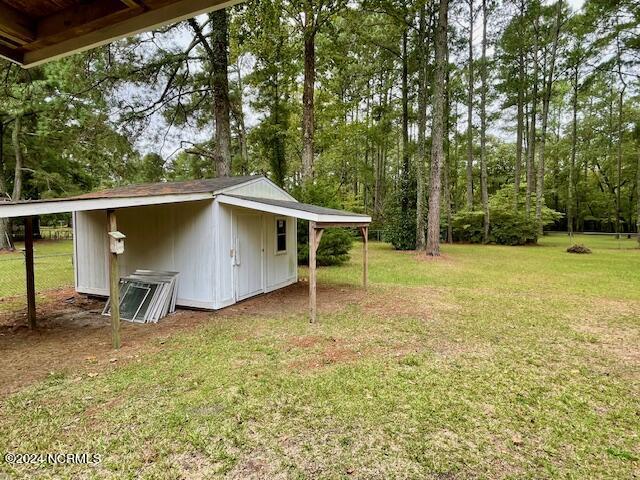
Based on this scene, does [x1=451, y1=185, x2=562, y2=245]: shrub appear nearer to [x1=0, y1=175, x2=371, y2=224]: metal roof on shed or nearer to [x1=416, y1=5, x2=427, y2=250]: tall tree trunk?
[x1=416, y1=5, x2=427, y2=250]: tall tree trunk

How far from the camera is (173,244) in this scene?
6.62 m

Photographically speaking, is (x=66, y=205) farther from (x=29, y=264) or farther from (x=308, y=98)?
(x=308, y=98)

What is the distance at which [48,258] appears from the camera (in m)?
15.2

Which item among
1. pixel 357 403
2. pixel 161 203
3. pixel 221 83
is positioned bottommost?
pixel 357 403

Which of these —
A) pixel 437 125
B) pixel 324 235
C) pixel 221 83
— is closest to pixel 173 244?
pixel 324 235

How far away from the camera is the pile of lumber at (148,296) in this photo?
235 inches

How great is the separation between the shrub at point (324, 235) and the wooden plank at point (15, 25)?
9755mm

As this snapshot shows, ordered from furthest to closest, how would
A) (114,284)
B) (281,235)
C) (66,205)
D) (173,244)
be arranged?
(281,235)
(173,244)
(114,284)
(66,205)

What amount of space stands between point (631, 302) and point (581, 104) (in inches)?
1034

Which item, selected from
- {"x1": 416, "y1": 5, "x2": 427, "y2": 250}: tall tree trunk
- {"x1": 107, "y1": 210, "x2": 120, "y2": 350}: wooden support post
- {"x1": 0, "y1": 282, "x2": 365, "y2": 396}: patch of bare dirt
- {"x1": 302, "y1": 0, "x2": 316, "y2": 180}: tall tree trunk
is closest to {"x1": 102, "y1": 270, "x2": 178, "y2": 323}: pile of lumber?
{"x1": 0, "y1": 282, "x2": 365, "y2": 396}: patch of bare dirt

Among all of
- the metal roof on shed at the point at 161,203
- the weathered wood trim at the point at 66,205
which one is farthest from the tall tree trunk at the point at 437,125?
the weathered wood trim at the point at 66,205

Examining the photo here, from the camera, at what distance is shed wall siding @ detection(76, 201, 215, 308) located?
637 centimetres

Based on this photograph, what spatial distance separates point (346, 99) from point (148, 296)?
21741mm

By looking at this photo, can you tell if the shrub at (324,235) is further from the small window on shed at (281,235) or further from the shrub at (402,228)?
the shrub at (402,228)
